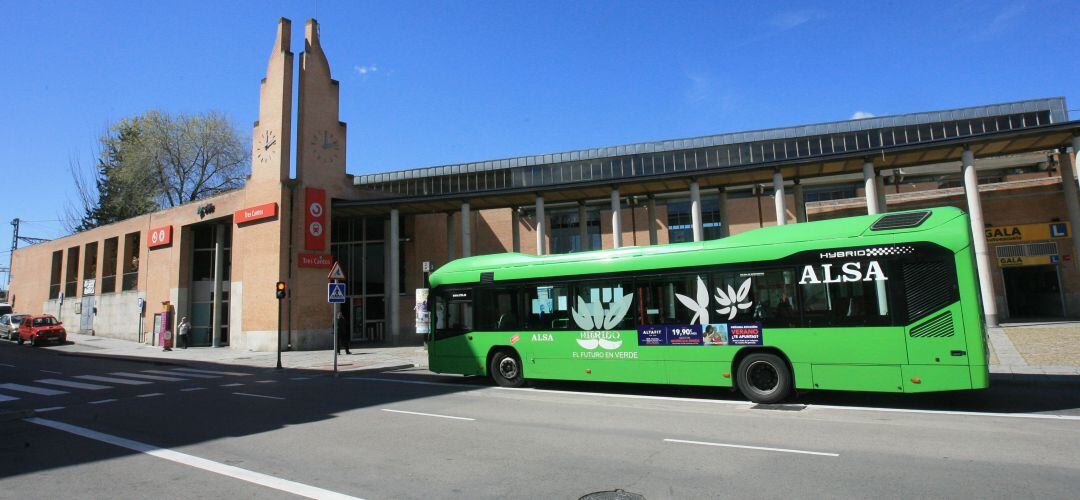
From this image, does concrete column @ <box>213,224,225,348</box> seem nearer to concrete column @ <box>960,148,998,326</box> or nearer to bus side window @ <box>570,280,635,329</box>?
bus side window @ <box>570,280,635,329</box>

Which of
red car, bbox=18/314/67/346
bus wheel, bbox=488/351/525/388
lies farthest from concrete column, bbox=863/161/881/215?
red car, bbox=18/314/67/346

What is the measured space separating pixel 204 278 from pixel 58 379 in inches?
670

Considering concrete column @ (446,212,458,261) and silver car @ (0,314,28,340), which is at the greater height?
concrete column @ (446,212,458,261)

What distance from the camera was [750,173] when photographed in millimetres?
25297

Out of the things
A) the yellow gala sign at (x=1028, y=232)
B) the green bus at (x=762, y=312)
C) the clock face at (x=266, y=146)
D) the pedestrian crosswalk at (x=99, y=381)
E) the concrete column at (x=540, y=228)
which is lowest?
the pedestrian crosswalk at (x=99, y=381)

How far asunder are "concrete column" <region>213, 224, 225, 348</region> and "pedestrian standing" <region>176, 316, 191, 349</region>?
126cm

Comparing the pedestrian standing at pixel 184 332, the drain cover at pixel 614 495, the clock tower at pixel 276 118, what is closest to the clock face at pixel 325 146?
the clock tower at pixel 276 118

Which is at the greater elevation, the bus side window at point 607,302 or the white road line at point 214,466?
the bus side window at point 607,302

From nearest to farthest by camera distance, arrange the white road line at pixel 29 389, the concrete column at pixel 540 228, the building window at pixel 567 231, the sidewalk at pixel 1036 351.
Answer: the sidewalk at pixel 1036 351
the white road line at pixel 29 389
the concrete column at pixel 540 228
the building window at pixel 567 231

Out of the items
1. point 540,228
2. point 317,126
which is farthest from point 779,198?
point 317,126

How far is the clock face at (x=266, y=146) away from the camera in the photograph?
88.8 ft

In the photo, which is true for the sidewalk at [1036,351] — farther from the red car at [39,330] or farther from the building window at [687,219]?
the red car at [39,330]

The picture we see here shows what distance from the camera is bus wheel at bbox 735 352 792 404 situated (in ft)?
32.0

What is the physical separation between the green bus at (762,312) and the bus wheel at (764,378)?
2 cm
